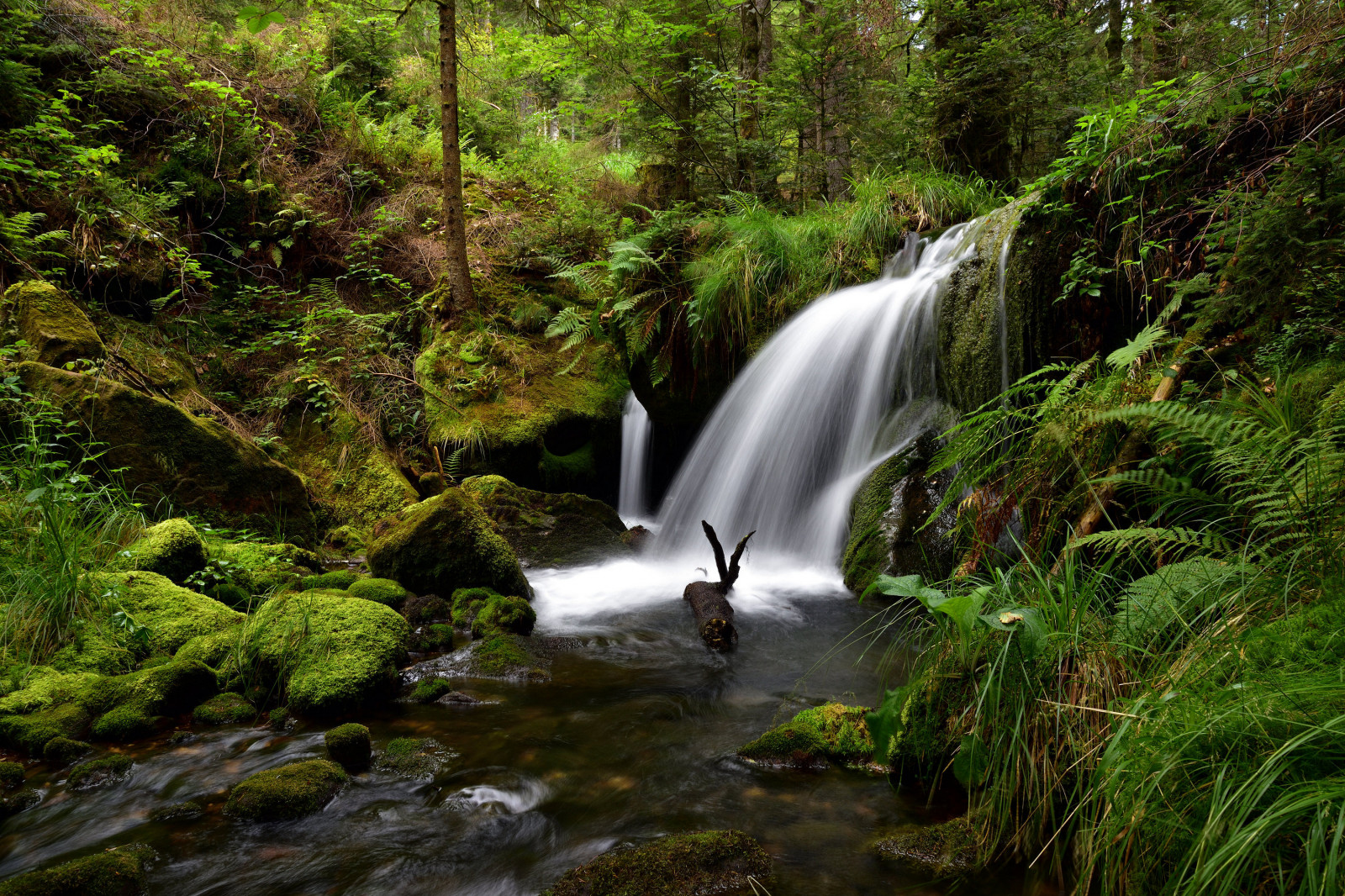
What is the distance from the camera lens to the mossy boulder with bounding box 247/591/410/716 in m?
3.72

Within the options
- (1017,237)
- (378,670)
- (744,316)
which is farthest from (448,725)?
(744,316)

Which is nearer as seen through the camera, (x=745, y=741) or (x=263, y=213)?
(x=745, y=741)

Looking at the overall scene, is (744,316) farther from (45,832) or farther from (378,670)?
(45,832)

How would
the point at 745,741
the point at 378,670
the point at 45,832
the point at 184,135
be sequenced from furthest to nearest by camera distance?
the point at 184,135, the point at 378,670, the point at 745,741, the point at 45,832

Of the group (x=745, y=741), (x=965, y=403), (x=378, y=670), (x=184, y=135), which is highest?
(x=184, y=135)

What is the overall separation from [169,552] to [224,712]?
1.64 meters

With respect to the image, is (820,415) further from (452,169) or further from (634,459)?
(452,169)

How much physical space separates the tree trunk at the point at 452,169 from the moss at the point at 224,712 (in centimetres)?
646

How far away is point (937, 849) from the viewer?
2.40m

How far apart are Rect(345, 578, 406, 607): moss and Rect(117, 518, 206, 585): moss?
1030mm

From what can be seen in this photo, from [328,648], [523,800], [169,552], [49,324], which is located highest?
[49,324]

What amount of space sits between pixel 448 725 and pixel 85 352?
17.0 ft

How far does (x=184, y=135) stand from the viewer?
9570 mm

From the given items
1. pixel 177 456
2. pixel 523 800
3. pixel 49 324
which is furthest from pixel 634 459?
pixel 523 800
